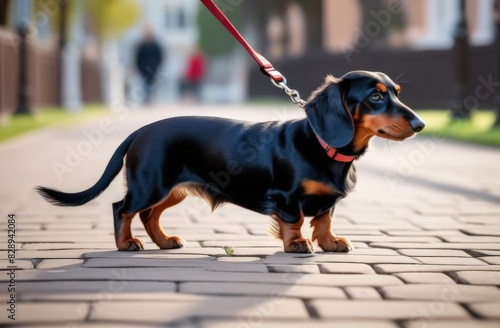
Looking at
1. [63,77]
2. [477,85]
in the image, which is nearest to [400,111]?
[477,85]

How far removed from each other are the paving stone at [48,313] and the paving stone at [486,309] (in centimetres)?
147

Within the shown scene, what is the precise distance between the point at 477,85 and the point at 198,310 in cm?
1900

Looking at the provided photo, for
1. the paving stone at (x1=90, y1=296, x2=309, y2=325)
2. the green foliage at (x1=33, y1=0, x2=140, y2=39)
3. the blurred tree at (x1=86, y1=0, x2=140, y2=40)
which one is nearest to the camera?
the paving stone at (x1=90, y1=296, x2=309, y2=325)

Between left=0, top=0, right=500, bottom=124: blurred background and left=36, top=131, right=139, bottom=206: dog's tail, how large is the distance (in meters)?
1.70

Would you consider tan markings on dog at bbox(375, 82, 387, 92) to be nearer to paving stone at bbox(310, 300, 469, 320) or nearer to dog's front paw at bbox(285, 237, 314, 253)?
dog's front paw at bbox(285, 237, 314, 253)

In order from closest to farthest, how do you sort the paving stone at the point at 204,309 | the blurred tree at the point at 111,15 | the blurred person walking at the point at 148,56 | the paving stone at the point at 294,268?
1. the paving stone at the point at 204,309
2. the paving stone at the point at 294,268
3. the blurred person walking at the point at 148,56
4. the blurred tree at the point at 111,15

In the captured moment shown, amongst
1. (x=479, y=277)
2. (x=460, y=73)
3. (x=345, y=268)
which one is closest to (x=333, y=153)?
(x=345, y=268)

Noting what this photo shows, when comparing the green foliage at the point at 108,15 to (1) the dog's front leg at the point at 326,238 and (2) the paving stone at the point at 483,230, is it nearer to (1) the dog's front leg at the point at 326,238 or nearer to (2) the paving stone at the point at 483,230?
(2) the paving stone at the point at 483,230

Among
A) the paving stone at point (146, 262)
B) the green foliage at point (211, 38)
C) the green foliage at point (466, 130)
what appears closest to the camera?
the paving stone at point (146, 262)

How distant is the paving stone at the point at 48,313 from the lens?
10.2 ft

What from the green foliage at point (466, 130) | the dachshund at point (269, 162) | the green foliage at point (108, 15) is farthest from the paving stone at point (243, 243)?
the green foliage at point (108, 15)

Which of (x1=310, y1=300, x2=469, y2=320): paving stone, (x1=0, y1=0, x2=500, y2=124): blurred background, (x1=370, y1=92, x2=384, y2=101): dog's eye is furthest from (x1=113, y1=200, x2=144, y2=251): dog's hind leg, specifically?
(x1=0, y1=0, x2=500, y2=124): blurred background

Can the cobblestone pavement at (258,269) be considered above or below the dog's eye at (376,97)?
below

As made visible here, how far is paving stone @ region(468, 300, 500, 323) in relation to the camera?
3244mm
